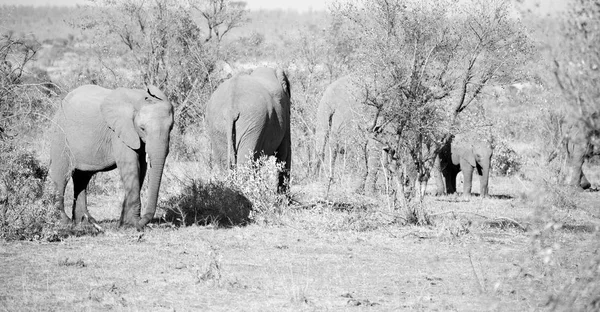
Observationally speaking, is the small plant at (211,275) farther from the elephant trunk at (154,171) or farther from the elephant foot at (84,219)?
the elephant foot at (84,219)

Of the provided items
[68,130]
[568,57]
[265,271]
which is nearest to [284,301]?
[265,271]

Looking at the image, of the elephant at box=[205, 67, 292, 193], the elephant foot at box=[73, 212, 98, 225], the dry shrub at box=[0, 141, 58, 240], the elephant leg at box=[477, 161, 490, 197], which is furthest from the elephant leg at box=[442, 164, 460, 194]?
the dry shrub at box=[0, 141, 58, 240]

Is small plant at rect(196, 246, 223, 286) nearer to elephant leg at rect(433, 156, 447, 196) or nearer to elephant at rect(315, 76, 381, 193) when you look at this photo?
elephant at rect(315, 76, 381, 193)

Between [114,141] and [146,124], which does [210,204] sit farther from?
[146,124]

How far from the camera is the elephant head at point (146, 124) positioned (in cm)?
1146

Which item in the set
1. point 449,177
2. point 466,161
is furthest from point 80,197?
point 449,177

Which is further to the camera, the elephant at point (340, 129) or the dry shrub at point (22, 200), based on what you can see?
the elephant at point (340, 129)

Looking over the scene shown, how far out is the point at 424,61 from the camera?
1263 centimetres

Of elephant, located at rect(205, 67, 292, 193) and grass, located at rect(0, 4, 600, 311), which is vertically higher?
elephant, located at rect(205, 67, 292, 193)

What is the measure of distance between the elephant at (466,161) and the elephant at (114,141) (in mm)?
8524

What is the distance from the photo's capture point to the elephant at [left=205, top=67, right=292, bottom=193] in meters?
13.7

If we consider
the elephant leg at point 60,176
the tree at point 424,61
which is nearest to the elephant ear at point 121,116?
the elephant leg at point 60,176

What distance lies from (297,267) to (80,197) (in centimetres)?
486

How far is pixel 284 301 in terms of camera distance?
7.82 metres
